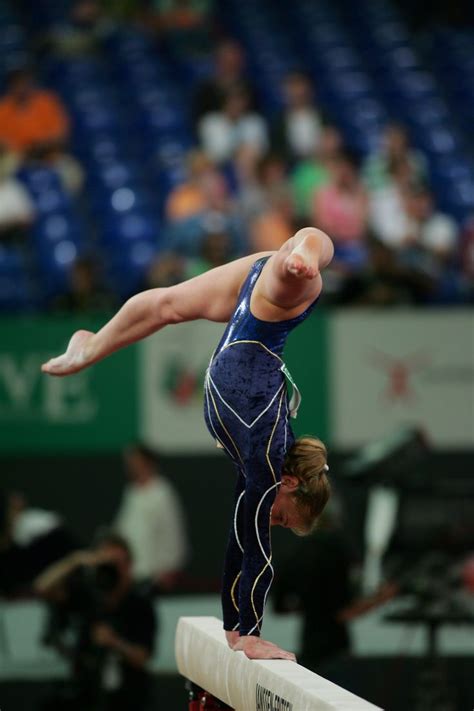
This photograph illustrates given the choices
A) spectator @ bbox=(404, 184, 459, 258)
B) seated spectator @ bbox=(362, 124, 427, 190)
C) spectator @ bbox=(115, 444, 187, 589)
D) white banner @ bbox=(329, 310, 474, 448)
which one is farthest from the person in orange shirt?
spectator @ bbox=(115, 444, 187, 589)

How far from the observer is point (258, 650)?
432cm

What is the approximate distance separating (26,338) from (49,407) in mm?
503

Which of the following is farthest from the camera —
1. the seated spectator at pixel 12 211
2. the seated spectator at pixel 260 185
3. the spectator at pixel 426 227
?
the spectator at pixel 426 227

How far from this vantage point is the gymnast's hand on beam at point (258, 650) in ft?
14.1

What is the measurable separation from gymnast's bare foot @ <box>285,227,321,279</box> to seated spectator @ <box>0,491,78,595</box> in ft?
14.9

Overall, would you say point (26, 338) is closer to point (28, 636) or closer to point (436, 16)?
point (28, 636)

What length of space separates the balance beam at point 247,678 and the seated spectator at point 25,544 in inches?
126

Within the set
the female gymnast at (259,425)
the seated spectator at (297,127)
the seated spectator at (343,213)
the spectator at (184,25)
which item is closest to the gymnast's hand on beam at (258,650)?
the female gymnast at (259,425)

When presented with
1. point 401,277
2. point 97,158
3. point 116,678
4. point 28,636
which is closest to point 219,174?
point 97,158

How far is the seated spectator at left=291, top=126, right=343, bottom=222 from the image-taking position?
35.1 feet

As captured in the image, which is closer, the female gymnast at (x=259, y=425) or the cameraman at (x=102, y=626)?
the female gymnast at (x=259, y=425)

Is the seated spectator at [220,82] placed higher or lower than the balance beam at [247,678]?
lower

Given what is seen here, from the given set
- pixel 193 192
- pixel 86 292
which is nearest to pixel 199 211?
pixel 193 192

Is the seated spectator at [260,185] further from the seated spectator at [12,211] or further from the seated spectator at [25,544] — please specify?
the seated spectator at [25,544]
